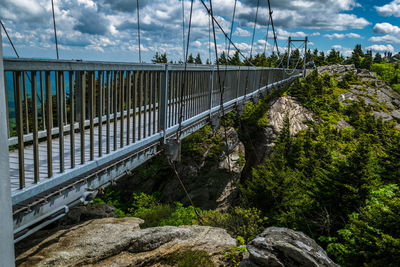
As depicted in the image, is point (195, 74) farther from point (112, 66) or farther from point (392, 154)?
point (392, 154)

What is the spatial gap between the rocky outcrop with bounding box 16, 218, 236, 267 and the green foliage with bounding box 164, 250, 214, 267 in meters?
0.07

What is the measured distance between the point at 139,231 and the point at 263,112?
17.2 metres

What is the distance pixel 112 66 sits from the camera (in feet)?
12.5

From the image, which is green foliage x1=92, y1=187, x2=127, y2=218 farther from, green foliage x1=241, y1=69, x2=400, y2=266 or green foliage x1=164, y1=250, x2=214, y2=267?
green foliage x1=164, y1=250, x2=214, y2=267

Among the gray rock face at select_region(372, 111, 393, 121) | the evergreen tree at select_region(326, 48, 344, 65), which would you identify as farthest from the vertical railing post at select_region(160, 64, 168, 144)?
the evergreen tree at select_region(326, 48, 344, 65)

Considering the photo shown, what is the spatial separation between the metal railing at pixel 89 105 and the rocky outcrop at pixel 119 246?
174 centimetres

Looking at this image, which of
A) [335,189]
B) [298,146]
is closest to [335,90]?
[298,146]

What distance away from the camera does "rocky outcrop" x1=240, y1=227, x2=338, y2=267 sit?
5164mm

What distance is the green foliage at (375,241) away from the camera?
316 inches

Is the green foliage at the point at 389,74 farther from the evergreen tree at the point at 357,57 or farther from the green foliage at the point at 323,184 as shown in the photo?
the green foliage at the point at 323,184

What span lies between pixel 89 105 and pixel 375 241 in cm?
866

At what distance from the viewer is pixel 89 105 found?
11.7 feet

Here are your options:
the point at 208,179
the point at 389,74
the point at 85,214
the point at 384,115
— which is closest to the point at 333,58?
the point at 389,74

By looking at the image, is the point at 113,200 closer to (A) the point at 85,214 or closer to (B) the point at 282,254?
(A) the point at 85,214
